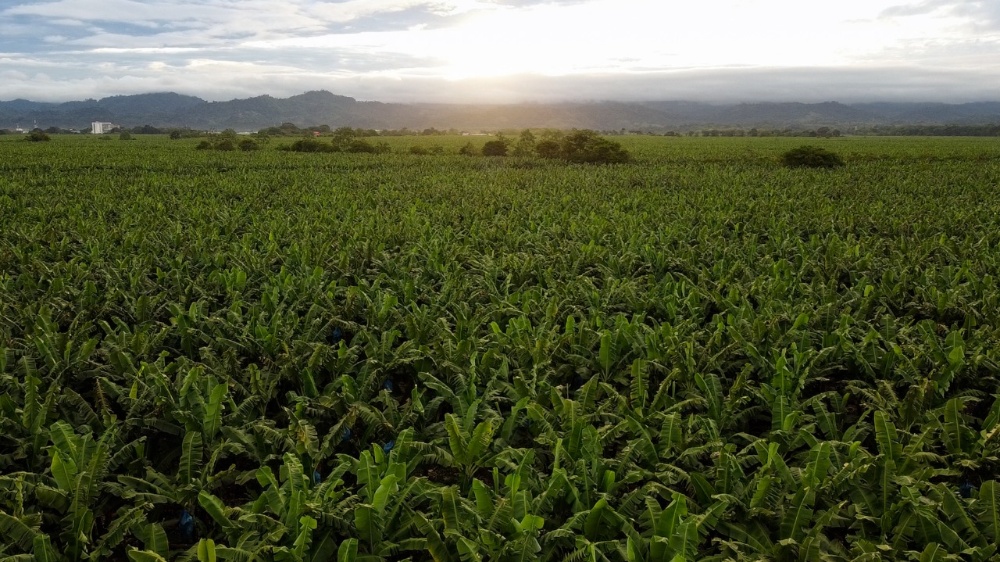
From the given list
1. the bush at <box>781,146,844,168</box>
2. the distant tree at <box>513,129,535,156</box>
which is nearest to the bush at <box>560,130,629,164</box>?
the distant tree at <box>513,129,535,156</box>

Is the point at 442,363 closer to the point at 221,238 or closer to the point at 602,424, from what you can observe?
the point at 602,424

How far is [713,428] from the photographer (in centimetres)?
506

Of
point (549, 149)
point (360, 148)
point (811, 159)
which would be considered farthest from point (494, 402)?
point (360, 148)

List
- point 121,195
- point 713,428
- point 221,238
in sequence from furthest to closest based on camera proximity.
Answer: point 121,195, point 221,238, point 713,428

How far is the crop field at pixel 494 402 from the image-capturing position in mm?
3949

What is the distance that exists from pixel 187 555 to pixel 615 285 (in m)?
7.01

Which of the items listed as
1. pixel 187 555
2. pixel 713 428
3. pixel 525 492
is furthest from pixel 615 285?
pixel 187 555

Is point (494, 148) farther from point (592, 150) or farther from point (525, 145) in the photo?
point (592, 150)

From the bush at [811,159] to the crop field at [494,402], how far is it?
85.2ft

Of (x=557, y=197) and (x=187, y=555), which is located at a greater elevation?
(x=557, y=197)

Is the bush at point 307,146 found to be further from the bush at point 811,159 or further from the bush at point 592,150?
the bush at point 811,159

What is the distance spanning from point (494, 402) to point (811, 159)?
37.7 meters

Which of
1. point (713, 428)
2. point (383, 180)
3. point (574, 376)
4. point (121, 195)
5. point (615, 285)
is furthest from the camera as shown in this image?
point (383, 180)

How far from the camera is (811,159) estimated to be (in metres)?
37.2
